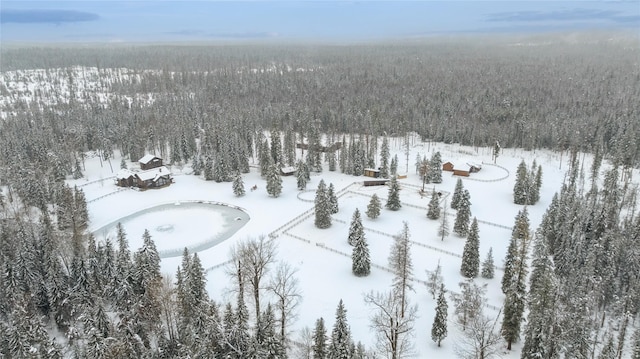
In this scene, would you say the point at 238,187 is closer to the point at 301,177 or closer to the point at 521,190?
the point at 301,177

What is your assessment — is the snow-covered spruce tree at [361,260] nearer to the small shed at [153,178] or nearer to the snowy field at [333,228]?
the snowy field at [333,228]

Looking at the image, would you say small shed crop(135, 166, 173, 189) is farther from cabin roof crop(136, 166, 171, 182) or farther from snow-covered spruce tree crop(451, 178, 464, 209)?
snow-covered spruce tree crop(451, 178, 464, 209)

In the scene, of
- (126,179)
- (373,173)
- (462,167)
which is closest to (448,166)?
(462,167)

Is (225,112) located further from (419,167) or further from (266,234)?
(266,234)

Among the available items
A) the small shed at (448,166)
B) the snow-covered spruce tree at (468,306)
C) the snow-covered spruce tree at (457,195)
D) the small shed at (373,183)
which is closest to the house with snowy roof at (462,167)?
the small shed at (448,166)

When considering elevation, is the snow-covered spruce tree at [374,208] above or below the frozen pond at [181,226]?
above

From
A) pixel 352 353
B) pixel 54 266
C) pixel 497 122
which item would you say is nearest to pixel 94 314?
pixel 54 266
